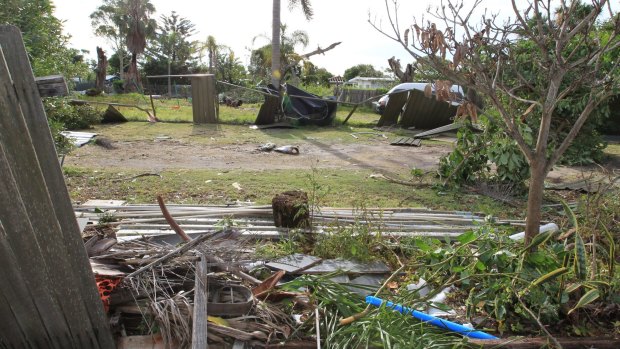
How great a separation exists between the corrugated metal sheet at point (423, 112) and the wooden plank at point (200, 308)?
44.7 ft

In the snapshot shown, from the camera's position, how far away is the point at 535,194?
11.3ft

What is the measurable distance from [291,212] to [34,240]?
2.54 meters

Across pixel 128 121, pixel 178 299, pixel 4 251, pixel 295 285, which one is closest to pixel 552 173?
pixel 295 285

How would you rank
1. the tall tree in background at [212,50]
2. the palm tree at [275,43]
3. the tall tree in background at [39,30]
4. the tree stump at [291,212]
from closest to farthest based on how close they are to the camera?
the tree stump at [291,212], the tall tree in background at [39,30], the palm tree at [275,43], the tall tree in background at [212,50]

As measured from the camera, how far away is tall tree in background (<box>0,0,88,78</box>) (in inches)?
324

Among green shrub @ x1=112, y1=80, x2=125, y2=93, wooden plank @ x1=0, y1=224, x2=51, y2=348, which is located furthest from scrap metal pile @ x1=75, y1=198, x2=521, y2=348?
green shrub @ x1=112, y1=80, x2=125, y2=93

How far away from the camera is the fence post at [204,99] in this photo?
15.8m

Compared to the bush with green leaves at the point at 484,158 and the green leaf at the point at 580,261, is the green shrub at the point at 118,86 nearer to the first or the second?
the bush with green leaves at the point at 484,158

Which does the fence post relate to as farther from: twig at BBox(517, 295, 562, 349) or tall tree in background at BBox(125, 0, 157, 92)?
tall tree in background at BBox(125, 0, 157, 92)

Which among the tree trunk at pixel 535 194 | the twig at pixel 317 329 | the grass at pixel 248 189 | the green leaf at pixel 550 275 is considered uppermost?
the tree trunk at pixel 535 194

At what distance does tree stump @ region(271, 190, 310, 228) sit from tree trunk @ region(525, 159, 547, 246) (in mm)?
1921

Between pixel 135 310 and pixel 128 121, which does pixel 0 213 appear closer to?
pixel 135 310

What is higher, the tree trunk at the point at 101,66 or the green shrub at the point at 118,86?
the tree trunk at the point at 101,66

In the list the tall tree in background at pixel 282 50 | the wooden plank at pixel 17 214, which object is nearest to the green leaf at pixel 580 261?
the wooden plank at pixel 17 214
